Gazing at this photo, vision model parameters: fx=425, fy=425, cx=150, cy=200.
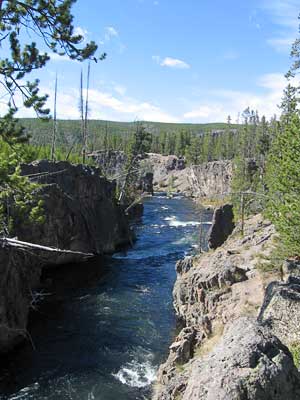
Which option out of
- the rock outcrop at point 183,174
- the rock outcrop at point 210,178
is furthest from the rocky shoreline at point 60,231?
the rock outcrop at point 210,178

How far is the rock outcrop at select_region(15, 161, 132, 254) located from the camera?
38.7 meters

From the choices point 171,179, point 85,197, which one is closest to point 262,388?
point 85,197

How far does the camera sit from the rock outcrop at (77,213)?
127 ft

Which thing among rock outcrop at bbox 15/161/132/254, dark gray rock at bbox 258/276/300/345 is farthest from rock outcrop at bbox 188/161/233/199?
dark gray rock at bbox 258/276/300/345

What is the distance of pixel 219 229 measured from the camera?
50.6 m

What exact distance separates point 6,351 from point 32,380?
3.52 metres

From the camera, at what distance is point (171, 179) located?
438 ft

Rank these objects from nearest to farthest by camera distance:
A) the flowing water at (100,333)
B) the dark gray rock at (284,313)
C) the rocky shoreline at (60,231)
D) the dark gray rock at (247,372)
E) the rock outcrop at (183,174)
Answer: the dark gray rock at (247,372) → the dark gray rock at (284,313) → the flowing water at (100,333) → the rocky shoreline at (60,231) → the rock outcrop at (183,174)

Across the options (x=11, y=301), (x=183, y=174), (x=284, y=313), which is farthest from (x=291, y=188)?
(x=183, y=174)

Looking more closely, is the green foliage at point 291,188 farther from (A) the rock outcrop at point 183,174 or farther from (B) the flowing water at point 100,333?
(A) the rock outcrop at point 183,174

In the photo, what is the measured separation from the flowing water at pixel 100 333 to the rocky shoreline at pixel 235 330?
2.17m

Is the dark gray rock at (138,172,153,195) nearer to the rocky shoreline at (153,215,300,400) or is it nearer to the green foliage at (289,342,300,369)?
the rocky shoreline at (153,215,300,400)

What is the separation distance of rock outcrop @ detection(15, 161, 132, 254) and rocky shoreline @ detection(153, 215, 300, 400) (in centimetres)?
1387

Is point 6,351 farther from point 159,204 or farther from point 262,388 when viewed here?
point 159,204
